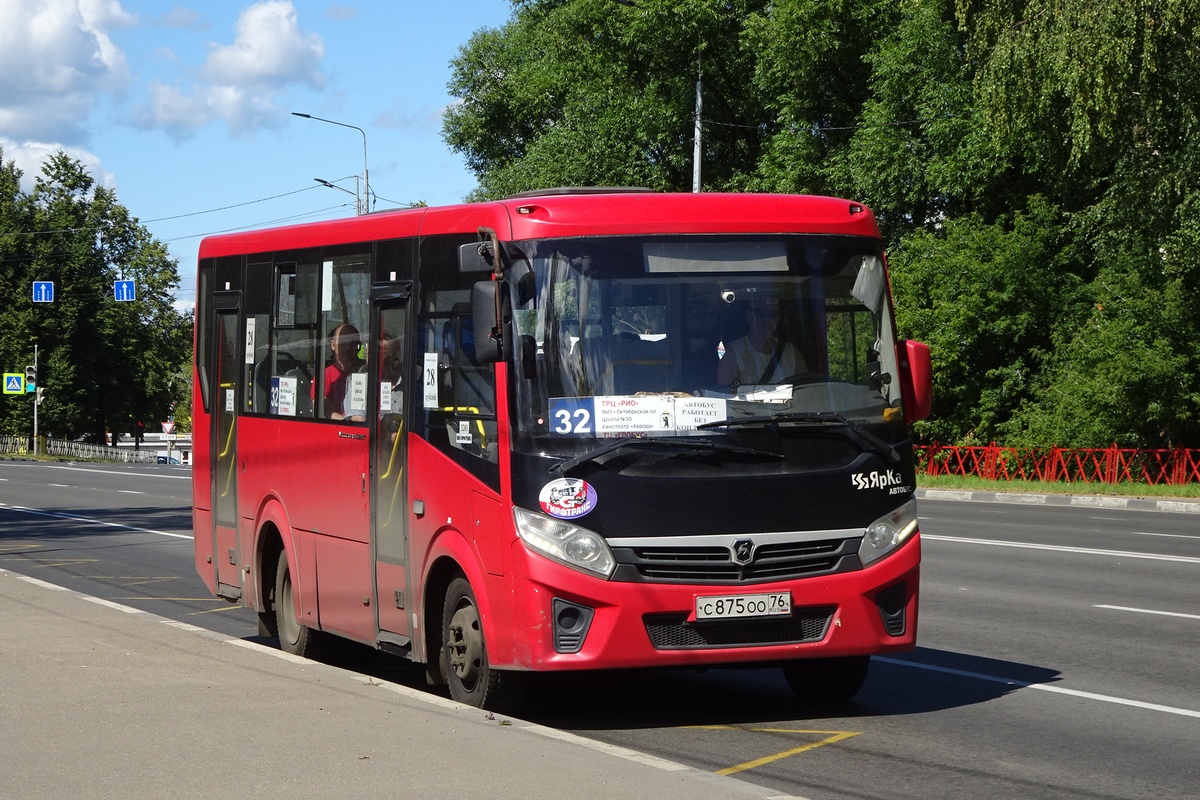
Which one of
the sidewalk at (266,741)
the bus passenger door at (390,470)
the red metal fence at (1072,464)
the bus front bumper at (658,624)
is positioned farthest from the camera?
the red metal fence at (1072,464)

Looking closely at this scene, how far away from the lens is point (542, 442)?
26.3ft

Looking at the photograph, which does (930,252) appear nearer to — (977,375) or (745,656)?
(977,375)

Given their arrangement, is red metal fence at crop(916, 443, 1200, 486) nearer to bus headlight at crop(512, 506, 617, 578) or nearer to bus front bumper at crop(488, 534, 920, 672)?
bus front bumper at crop(488, 534, 920, 672)

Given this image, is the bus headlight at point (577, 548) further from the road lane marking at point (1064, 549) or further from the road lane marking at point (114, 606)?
the road lane marking at point (1064, 549)

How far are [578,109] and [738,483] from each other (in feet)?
146

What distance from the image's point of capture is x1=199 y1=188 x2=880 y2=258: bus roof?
327 inches

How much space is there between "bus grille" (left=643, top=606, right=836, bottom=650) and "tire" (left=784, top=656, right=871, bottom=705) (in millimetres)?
571

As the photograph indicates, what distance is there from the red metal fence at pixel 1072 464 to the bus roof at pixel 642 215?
26.0 metres

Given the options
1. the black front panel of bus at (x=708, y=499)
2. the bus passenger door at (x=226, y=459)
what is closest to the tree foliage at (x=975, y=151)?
the bus passenger door at (x=226, y=459)

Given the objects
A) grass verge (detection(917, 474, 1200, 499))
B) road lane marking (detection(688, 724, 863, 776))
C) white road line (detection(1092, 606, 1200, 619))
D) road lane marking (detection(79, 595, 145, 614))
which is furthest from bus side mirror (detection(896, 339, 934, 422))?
grass verge (detection(917, 474, 1200, 499))

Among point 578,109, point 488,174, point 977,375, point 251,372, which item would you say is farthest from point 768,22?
point 251,372

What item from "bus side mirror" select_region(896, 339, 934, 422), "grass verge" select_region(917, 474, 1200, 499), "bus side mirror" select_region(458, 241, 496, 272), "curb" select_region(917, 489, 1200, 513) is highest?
"bus side mirror" select_region(458, 241, 496, 272)

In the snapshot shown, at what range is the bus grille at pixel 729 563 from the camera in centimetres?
798

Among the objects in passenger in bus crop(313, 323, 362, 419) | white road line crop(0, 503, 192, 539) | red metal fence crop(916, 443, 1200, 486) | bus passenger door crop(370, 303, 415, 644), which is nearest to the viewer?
bus passenger door crop(370, 303, 415, 644)
